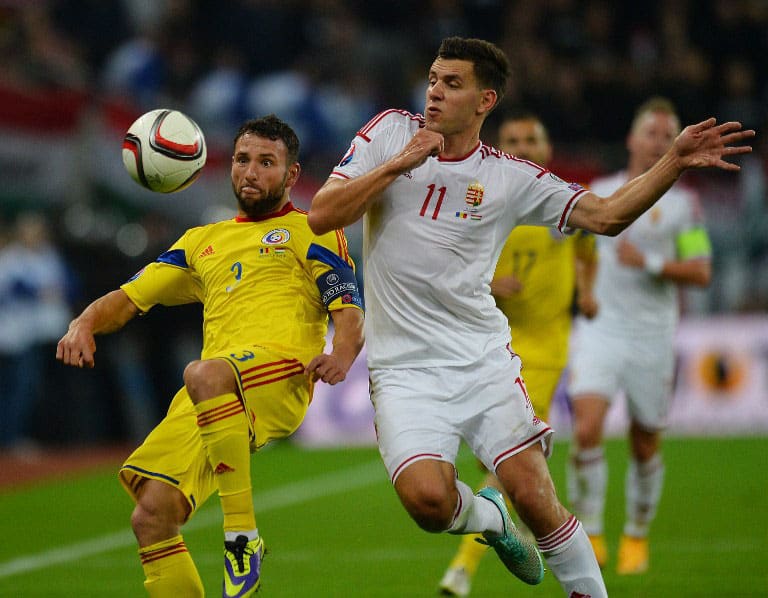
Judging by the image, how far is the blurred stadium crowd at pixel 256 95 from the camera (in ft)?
51.6

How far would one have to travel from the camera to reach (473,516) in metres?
5.93

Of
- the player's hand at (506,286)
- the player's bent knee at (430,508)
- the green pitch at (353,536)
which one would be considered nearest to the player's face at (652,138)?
the player's hand at (506,286)

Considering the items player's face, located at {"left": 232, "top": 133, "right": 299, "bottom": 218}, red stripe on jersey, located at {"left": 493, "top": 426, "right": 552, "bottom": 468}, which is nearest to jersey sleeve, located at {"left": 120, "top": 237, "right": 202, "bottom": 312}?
player's face, located at {"left": 232, "top": 133, "right": 299, "bottom": 218}

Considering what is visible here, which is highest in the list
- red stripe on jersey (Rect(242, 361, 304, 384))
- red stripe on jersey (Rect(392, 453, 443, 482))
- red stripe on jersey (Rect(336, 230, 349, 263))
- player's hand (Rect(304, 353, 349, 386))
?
red stripe on jersey (Rect(336, 230, 349, 263))

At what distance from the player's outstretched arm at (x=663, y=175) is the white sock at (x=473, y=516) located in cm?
125

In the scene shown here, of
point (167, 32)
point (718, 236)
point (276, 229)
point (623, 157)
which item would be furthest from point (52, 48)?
point (276, 229)

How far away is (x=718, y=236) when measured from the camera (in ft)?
55.6

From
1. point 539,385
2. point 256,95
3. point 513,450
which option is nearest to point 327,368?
point 513,450

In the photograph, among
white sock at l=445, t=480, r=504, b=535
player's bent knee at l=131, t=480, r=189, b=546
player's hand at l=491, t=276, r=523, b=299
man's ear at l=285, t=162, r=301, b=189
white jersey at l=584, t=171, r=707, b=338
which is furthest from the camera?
white jersey at l=584, t=171, r=707, b=338

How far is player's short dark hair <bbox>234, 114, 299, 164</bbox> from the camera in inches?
244

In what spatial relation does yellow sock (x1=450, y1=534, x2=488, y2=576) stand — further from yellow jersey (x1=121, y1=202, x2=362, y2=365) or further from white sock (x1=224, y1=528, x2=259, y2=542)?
white sock (x1=224, y1=528, x2=259, y2=542)

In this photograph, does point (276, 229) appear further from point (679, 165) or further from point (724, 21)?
point (724, 21)

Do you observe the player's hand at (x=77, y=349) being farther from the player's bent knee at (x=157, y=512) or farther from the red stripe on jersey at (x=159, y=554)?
the red stripe on jersey at (x=159, y=554)

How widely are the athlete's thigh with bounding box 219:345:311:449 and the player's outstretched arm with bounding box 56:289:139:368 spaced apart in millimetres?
626
